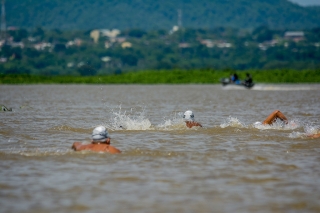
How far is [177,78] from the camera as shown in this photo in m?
78.9

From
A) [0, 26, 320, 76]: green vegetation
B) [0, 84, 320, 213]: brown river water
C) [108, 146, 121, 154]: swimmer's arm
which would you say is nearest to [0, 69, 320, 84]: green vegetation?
[0, 26, 320, 76]: green vegetation

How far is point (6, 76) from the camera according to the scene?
77.9 metres

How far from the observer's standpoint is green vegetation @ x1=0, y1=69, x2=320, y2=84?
7462 cm

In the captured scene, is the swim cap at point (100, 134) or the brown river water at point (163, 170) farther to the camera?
the swim cap at point (100, 134)

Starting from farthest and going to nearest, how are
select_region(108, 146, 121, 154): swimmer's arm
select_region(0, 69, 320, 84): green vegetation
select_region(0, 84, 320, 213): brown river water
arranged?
1. select_region(0, 69, 320, 84): green vegetation
2. select_region(108, 146, 121, 154): swimmer's arm
3. select_region(0, 84, 320, 213): brown river water

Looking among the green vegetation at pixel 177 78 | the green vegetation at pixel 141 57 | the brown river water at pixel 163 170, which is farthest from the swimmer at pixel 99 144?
the green vegetation at pixel 141 57

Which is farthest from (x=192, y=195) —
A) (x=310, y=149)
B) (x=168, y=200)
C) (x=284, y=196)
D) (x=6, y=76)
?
(x=6, y=76)

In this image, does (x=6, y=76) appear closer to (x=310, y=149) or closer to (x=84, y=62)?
(x=310, y=149)

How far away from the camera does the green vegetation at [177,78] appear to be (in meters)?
74.6

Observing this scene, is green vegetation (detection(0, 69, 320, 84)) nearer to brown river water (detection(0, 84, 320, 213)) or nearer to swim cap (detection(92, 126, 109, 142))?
brown river water (detection(0, 84, 320, 213))

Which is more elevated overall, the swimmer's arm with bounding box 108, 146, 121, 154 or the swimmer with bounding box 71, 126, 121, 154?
the swimmer with bounding box 71, 126, 121, 154

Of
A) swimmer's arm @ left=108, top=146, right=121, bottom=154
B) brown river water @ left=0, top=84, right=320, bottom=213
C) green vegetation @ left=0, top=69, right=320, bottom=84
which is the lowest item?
green vegetation @ left=0, top=69, right=320, bottom=84

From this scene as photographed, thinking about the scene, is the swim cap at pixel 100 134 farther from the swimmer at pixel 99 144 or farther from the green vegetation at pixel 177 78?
the green vegetation at pixel 177 78

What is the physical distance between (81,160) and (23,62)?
449 feet
